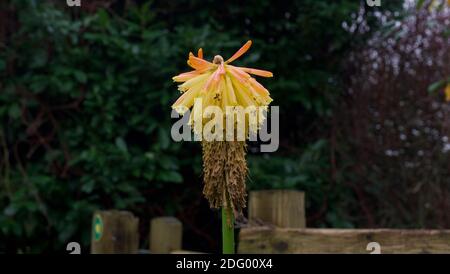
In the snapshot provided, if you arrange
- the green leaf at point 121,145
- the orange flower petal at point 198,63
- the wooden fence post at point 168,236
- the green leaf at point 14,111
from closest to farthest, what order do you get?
the orange flower petal at point 198,63 → the wooden fence post at point 168,236 → the green leaf at point 121,145 → the green leaf at point 14,111

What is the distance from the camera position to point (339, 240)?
1846 millimetres

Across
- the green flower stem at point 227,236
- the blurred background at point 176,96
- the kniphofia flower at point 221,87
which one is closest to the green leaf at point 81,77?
the blurred background at point 176,96

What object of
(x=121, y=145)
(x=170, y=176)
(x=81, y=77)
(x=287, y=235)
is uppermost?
(x=81, y=77)

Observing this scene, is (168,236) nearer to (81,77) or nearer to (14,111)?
(81,77)

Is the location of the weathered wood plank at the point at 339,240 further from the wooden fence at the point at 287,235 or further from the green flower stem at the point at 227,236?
the green flower stem at the point at 227,236

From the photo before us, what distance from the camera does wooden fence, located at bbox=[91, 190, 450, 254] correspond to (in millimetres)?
1749

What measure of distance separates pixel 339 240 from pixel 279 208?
354 millimetres

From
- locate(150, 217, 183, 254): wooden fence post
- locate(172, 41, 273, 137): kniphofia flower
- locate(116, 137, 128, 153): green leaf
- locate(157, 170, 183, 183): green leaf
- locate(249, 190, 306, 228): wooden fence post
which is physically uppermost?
locate(172, 41, 273, 137): kniphofia flower

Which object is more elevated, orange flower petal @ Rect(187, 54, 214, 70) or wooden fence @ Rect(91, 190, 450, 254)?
orange flower petal @ Rect(187, 54, 214, 70)

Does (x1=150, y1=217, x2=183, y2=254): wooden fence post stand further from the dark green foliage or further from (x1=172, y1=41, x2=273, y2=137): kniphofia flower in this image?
(x1=172, y1=41, x2=273, y2=137): kniphofia flower

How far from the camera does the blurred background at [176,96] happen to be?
362 cm

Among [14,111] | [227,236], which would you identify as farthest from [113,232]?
[227,236]

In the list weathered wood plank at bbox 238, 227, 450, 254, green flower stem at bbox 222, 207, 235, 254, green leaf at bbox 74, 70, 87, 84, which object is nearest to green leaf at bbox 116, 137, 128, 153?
green leaf at bbox 74, 70, 87, 84

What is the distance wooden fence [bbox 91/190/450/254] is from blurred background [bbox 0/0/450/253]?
1.01m
